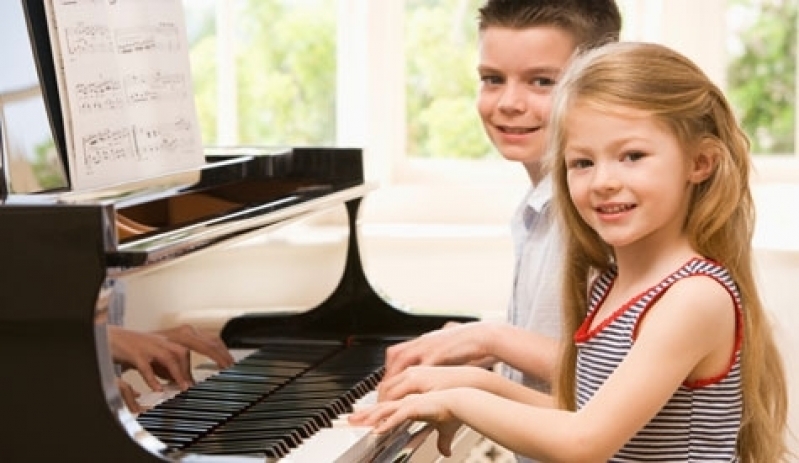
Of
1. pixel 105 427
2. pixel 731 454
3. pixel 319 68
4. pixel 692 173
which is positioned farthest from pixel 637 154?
pixel 319 68

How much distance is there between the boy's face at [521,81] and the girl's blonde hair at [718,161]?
41 centimetres

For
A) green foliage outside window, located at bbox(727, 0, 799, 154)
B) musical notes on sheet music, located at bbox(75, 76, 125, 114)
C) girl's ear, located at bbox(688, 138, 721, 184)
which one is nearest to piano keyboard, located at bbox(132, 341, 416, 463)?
musical notes on sheet music, located at bbox(75, 76, 125, 114)

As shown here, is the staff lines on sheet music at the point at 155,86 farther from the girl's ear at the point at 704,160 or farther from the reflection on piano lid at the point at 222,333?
the girl's ear at the point at 704,160

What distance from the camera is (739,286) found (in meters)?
2.03

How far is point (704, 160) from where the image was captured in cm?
204

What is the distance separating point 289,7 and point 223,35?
0.19 m

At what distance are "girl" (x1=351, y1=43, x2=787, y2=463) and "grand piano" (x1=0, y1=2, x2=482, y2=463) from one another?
0.57 feet

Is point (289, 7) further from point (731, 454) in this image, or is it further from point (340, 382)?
point (731, 454)

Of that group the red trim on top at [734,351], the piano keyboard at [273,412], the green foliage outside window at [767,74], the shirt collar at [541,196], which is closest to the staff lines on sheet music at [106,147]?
the piano keyboard at [273,412]

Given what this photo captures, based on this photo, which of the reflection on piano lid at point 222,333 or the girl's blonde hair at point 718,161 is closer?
the reflection on piano lid at point 222,333

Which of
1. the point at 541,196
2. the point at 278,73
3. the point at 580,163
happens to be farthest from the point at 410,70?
the point at 580,163

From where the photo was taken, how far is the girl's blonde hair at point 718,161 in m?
2.00

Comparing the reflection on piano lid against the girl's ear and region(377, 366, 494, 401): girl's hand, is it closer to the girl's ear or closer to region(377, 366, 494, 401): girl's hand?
region(377, 366, 494, 401): girl's hand

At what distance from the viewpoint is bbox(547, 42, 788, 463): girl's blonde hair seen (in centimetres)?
200
